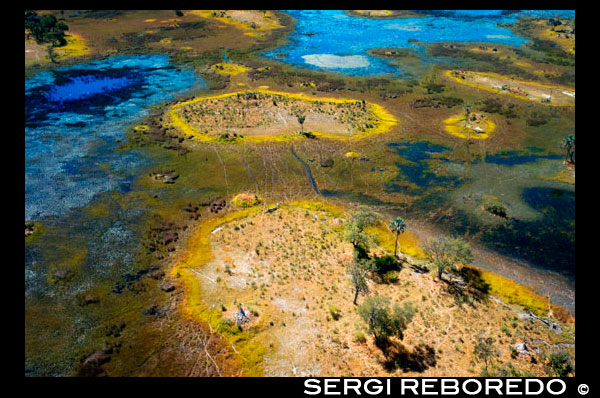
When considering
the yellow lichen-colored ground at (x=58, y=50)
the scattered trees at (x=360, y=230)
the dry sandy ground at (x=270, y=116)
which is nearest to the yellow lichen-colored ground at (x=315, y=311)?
the scattered trees at (x=360, y=230)

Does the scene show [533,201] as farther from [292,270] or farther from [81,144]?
[81,144]

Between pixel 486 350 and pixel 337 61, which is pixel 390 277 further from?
pixel 337 61

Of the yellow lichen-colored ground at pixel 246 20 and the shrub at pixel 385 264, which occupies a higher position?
the yellow lichen-colored ground at pixel 246 20

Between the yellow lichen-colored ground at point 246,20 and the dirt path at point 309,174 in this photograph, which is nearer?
the dirt path at point 309,174

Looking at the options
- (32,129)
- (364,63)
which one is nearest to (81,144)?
(32,129)

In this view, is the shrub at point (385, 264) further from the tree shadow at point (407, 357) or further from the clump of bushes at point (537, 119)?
the clump of bushes at point (537, 119)
